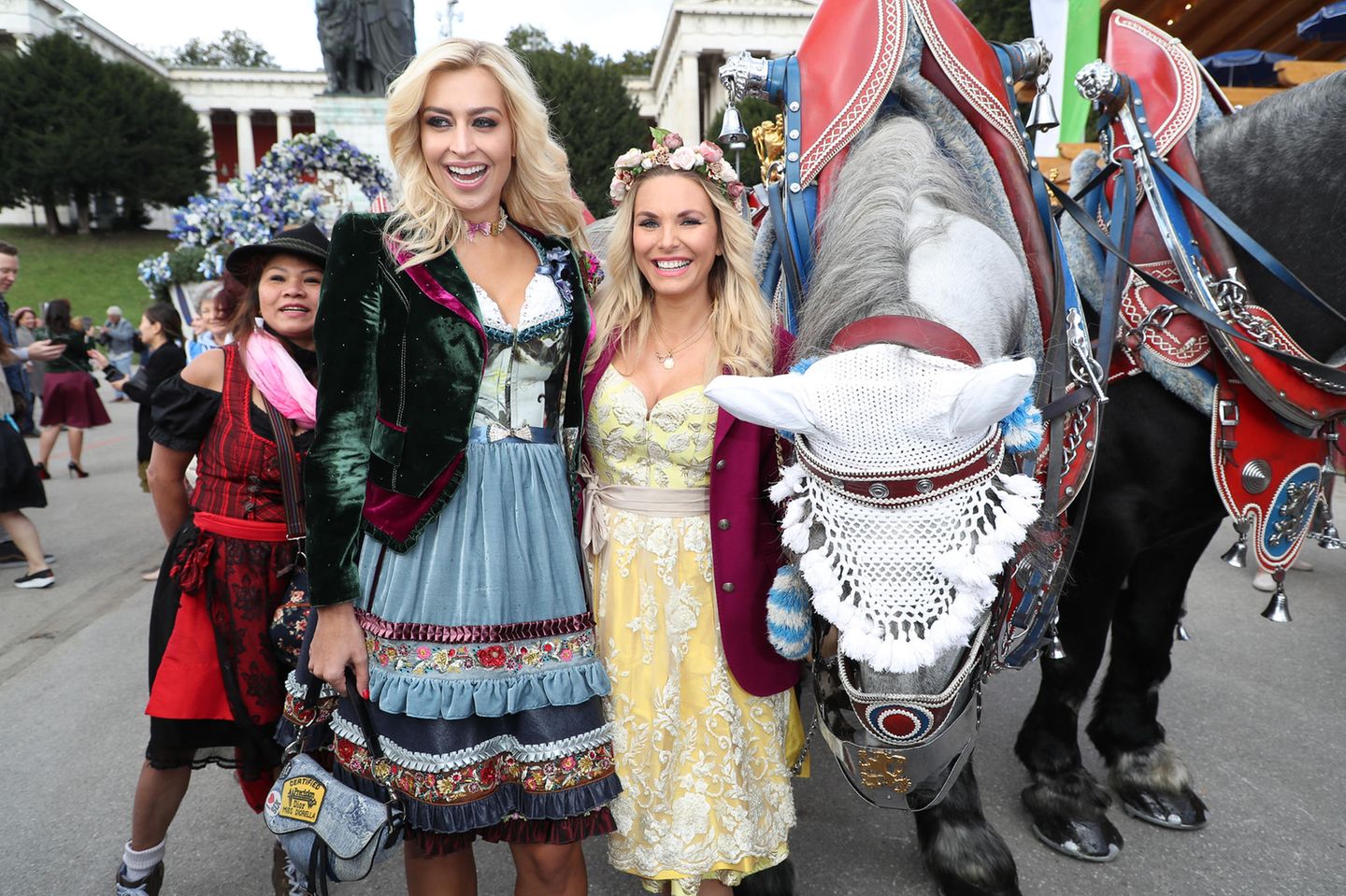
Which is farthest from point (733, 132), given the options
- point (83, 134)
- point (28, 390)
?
point (83, 134)

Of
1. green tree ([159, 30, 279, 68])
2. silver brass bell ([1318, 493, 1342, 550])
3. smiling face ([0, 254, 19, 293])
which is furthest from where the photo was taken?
green tree ([159, 30, 279, 68])

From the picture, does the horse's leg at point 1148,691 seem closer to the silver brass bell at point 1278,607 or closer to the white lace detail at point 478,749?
the silver brass bell at point 1278,607

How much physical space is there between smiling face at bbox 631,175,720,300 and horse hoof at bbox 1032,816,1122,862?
2.01 metres

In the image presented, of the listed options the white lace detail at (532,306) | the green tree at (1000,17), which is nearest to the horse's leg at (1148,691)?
the white lace detail at (532,306)

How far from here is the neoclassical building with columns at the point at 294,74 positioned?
104ft

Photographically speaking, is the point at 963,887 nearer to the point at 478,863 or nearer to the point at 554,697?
the point at 554,697

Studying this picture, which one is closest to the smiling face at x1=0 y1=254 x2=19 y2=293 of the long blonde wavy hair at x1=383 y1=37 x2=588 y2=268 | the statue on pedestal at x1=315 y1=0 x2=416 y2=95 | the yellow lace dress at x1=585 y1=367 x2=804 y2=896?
the long blonde wavy hair at x1=383 y1=37 x2=588 y2=268

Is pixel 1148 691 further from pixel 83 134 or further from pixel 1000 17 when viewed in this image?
pixel 83 134

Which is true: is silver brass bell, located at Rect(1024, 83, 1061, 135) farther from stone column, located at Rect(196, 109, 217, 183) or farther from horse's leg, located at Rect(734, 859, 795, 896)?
stone column, located at Rect(196, 109, 217, 183)

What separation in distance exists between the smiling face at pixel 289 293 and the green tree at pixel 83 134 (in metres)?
38.5

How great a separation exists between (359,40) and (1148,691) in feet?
44.5

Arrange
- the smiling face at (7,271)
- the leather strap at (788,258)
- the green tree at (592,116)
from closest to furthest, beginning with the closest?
the leather strap at (788,258) < the smiling face at (7,271) < the green tree at (592,116)

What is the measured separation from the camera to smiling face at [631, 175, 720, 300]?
1903 mm

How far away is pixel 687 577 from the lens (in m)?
1.83
